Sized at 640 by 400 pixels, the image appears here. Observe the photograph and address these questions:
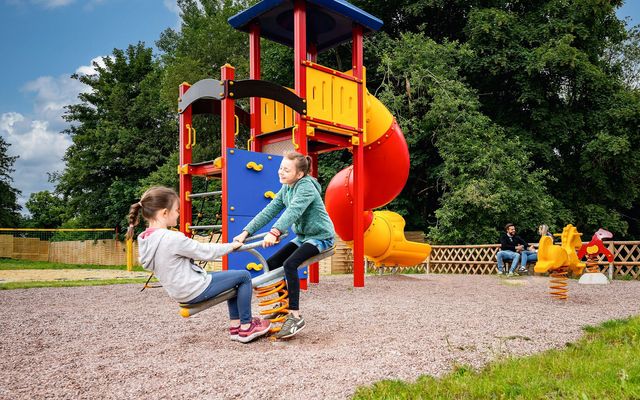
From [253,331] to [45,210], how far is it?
2167 inches

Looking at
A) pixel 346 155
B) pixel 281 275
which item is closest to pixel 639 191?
pixel 346 155

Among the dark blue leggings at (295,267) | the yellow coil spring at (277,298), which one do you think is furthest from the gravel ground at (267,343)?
the dark blue leggings at (295,267)

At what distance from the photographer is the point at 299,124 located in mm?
8531

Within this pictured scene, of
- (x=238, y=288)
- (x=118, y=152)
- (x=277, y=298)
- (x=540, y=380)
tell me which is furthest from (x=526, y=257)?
(x=118, y=152)

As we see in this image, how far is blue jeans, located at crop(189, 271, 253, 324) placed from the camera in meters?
4.33

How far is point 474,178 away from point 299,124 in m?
11.1

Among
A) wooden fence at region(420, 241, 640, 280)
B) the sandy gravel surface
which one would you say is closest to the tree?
the sandy gravel surface

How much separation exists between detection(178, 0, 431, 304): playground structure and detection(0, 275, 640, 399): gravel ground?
1566mm

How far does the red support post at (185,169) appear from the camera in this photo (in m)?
8.54

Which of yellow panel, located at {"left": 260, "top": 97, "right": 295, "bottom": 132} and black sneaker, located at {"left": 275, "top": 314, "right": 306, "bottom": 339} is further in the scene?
yellow panel, located at {"left": 260, "top": 97, "right": 295, "bottom": 132}

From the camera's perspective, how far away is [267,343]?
183 inches

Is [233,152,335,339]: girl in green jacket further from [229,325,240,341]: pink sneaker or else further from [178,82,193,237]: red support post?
[178,82,193,237]: red support post

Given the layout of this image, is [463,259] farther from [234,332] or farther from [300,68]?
[234,332]

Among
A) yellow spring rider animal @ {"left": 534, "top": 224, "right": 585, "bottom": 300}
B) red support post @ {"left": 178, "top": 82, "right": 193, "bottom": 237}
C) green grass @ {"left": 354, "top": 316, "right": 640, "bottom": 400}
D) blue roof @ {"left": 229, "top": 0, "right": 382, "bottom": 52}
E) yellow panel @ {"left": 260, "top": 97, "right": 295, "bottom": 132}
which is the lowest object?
green grass @ {"left": 354, "top": 316, "right": 640, "bottom": 400}
